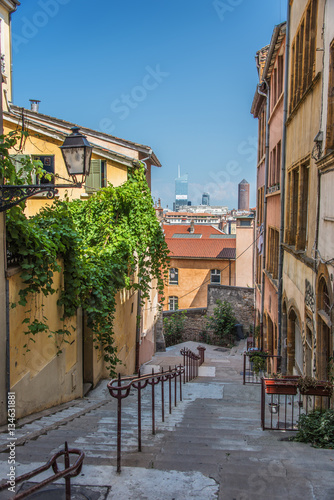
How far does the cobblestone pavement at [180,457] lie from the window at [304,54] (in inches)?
277

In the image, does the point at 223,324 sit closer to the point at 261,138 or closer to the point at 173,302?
the point at 261,138

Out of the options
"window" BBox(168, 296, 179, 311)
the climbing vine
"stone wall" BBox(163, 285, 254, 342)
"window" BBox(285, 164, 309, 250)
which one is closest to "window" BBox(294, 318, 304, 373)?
"window" BBox(285, 164, 309, 250)

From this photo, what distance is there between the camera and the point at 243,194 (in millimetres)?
171125

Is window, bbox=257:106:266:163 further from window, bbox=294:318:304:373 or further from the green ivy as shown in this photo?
the green ivy

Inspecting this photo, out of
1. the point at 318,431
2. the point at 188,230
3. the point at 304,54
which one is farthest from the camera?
the point at 188,230

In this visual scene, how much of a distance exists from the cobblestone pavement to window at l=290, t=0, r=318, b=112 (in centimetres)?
704

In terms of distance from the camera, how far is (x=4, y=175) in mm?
5168

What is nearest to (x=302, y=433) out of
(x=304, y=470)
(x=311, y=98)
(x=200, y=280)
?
(x=304, y=470)

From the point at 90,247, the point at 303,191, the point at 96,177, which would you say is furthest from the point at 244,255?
the point at 90,247

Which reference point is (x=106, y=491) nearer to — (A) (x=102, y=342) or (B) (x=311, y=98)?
(A) (x=102, y=342)

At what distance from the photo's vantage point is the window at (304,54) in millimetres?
9031

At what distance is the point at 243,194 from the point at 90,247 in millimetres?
164891

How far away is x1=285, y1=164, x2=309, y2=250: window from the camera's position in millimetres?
9766

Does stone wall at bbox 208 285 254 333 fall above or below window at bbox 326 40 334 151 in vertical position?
below
